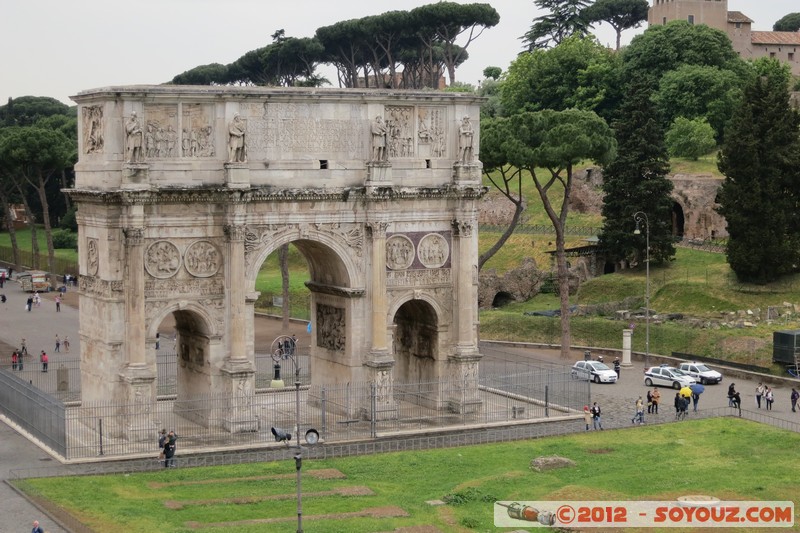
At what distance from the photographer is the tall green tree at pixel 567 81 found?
119 metres

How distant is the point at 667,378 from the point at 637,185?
72.8 feet

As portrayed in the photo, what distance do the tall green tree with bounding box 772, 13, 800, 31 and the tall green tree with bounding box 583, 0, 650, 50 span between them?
33765mm

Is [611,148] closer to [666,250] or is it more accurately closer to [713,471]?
[666,250]

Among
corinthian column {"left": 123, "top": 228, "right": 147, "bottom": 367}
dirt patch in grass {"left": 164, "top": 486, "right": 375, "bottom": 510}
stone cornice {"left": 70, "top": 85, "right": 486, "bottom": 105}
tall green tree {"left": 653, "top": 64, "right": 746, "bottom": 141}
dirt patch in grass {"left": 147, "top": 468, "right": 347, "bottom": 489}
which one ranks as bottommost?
dirt patch in grass {"left": 147, "top": 468, "right": 347, "bottom": 489}

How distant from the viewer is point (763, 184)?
77812 millimetres

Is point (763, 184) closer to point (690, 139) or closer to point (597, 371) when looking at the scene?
point (597, 371)

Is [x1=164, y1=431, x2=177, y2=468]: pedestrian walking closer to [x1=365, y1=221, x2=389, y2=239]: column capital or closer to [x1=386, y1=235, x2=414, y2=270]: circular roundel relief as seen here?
[x1=365, y1=221, x2=389, y2=239]: column capital

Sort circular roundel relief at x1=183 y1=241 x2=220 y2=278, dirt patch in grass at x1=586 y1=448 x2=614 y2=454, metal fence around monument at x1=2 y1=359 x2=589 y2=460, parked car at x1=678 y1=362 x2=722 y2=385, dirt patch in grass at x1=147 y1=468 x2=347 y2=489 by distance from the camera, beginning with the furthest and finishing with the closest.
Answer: parked car at x1=678 y1=362 x2=722 y2=385, circular roundel relief at x1=183 y1=241 x2=220 y2=278, metal fence around monument at x1=2 y1=359 x2=589 y2=460, dirt patch in grass at x1=586 y1=448 x2=614 y2=454, dirt patch in grass at x1=147 y1=468 x2=347 y2=489

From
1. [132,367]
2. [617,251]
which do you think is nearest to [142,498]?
[132,367]

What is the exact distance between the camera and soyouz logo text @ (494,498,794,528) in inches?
1607

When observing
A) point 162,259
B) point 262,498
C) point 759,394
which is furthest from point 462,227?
point 262,498

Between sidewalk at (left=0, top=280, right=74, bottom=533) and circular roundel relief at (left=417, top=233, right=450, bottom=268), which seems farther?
circular roundel relief at (left=417, top=233, right=450, bottom=268)

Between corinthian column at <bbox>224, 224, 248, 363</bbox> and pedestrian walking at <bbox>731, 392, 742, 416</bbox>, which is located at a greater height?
corinthian column at <bbox>224, 224, 248, 363</bbox>

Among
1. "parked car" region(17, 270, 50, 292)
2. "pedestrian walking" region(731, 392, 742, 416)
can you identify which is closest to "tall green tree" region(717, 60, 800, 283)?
"pedestrian walking" region(731, 392, 742, 416)
